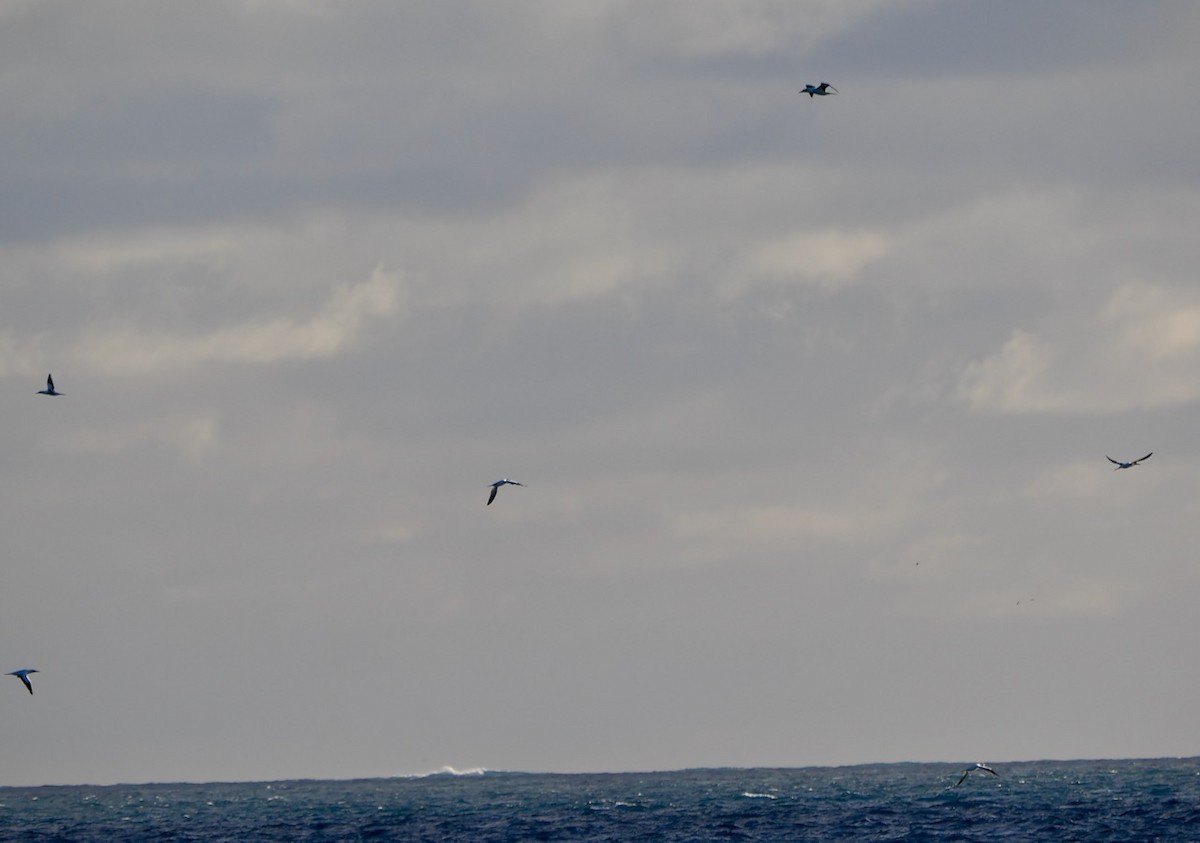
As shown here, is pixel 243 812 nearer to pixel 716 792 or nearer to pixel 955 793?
pixel 716 792

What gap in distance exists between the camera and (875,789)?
18525 centimetres

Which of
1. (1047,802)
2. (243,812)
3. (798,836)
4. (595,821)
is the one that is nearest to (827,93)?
(798,836)

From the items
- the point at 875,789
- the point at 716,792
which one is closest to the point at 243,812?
the point at 716,792

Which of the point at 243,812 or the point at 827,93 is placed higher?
the point at 827,93

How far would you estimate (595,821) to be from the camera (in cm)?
13088

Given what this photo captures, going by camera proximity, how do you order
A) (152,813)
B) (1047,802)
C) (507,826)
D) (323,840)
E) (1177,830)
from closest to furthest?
(1177,830), (323,840), (507,826), (1047,802), (152,813)

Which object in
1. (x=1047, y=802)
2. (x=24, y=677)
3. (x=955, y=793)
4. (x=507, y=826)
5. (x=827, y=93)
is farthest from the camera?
(x=955, y=793)

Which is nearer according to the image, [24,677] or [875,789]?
[24,677]

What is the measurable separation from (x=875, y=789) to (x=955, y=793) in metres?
22.7

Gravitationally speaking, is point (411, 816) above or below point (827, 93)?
below

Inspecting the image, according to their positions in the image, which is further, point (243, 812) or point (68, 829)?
point (243, 812)

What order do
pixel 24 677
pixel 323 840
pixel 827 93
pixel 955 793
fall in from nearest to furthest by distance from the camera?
pixel 24 677, pixel 827 93, pixel 323 840, pixel 955 793

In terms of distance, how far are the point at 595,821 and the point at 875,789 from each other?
61.9 metres

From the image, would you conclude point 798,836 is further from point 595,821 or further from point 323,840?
point 323,840
